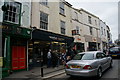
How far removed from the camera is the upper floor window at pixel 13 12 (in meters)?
8.50

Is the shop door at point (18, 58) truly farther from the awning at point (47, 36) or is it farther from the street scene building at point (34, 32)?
the awning at point (47, 36)

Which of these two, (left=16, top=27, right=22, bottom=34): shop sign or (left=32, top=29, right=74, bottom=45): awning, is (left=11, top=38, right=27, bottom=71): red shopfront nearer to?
(left=16, top=27, right=22, bottom=34): shop sign

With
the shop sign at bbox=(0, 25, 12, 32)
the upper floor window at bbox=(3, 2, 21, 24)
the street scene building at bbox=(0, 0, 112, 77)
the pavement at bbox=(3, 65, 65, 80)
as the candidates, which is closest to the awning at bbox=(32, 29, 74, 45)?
the street scene building at bbox=(0, 0, 112, 77)

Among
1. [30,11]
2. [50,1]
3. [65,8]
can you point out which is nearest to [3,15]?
[30,11]

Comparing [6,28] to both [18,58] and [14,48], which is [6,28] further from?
[18,58]

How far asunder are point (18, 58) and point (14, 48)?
94 centimetres

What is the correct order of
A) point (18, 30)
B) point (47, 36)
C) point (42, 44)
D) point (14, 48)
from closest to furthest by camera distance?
point (18, 30)
point (14, 48)
point (47, 36)
point (42, 44)

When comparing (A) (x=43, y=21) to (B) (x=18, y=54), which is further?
(A) (x=43, y=21)

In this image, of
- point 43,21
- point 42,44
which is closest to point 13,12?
point 43,21

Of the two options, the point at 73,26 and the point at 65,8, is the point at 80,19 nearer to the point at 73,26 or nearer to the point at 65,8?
the point at 73,26

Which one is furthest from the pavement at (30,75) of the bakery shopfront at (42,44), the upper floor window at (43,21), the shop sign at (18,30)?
the upper floor window at (43,21)

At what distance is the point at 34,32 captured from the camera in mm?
9898

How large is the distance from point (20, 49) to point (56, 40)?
470 centimetres

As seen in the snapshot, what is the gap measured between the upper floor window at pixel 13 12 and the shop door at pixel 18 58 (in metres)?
2.38
